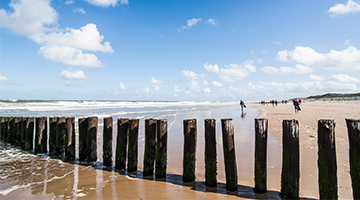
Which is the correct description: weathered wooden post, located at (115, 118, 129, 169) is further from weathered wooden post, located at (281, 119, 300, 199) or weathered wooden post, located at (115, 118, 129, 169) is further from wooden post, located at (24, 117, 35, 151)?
wooden post, located at (24, 117, 35, 151)

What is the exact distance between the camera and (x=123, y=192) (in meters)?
3.98

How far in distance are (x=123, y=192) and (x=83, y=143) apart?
2606mm

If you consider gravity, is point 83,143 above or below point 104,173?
above

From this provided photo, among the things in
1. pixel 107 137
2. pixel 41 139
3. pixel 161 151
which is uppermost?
pixel 107 137

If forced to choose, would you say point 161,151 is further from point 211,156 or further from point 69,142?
point 69,142

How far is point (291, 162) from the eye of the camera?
3.54 meters

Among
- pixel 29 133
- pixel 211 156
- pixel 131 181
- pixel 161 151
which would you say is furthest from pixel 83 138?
pixel 211 156

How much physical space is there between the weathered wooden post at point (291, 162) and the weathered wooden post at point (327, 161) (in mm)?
351

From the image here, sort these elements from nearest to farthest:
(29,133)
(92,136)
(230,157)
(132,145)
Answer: (230,157) < (132,145) < (92,136) < (29,133)

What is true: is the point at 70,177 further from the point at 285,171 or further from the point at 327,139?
the point at 327,139

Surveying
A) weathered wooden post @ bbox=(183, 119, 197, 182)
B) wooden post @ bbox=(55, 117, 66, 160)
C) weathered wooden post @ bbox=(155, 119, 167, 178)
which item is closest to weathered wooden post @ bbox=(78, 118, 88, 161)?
wooden post @ bbox=(55, 117, 66, 160)

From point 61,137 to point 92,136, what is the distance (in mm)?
1526

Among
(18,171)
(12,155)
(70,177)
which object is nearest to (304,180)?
(70,177)

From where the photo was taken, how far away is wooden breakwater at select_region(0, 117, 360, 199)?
3.27 meters
